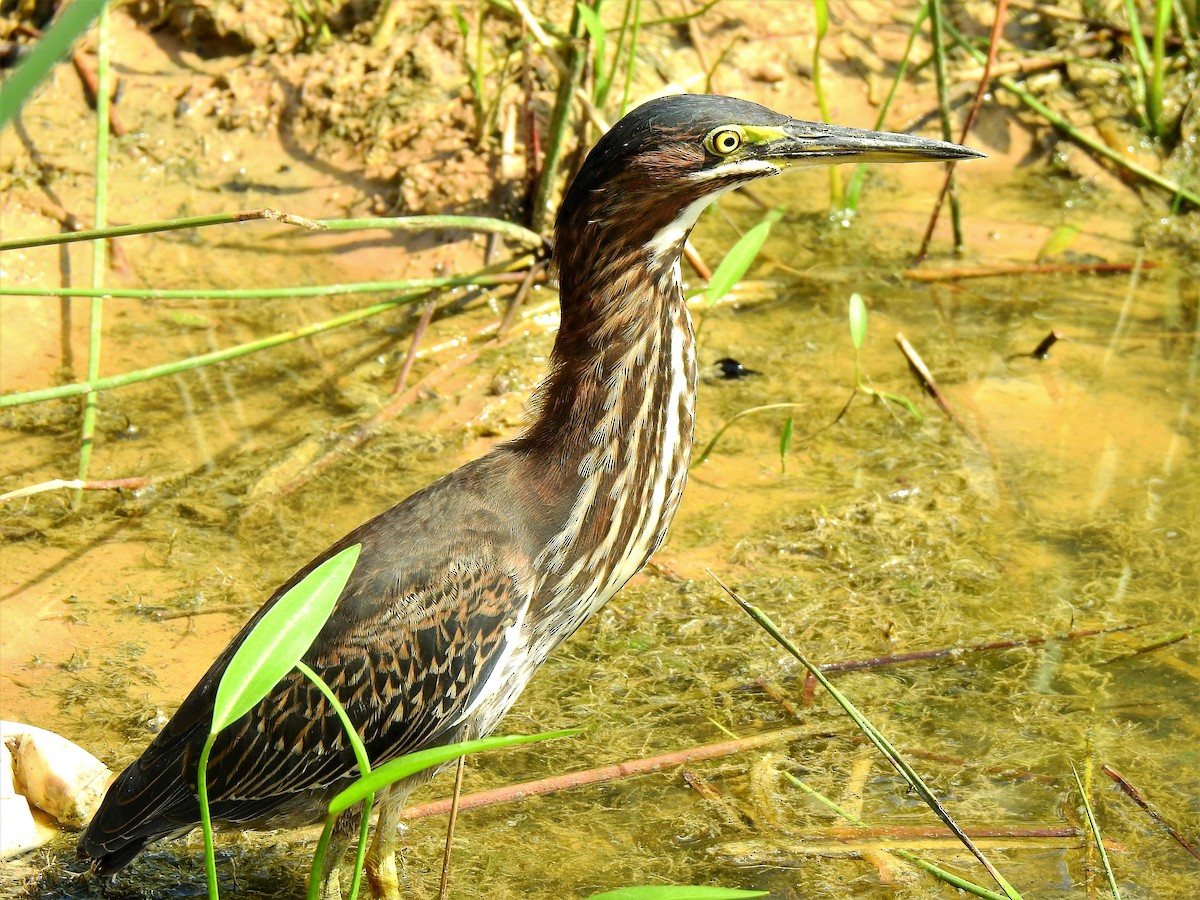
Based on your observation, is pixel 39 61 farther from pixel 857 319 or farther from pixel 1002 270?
pixel 1002 270

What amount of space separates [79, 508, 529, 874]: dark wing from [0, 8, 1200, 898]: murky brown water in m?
0.44

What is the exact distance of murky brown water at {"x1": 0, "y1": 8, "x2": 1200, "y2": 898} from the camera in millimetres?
3953

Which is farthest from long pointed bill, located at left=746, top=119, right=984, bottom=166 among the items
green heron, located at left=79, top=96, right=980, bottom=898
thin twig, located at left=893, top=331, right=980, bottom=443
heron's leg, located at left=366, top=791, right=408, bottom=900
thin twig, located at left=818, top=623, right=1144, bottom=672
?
thin twig, located at left=893, top=331, right=980, bottom=443

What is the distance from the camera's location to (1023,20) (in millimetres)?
7867

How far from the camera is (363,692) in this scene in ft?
11.5

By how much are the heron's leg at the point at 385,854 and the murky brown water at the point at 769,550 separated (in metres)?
0.14

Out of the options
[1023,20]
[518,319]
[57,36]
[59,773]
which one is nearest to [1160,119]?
[1023,20]

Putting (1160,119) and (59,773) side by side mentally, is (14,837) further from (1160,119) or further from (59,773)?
(1160,119)

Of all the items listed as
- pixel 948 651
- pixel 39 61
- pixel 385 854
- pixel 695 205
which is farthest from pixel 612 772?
pixel 39 61

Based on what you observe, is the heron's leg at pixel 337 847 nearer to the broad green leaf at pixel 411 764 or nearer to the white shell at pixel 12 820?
the white shell at pixel 12 820

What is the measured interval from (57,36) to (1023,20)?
24.6 feet

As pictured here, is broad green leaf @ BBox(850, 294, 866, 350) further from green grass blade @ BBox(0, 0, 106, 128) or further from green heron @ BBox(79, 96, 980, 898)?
green grass blade @ BBox(0, 0, 106, 128)

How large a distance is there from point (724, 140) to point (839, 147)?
31 cm

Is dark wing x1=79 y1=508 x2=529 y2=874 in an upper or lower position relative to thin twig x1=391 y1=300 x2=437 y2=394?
lower
